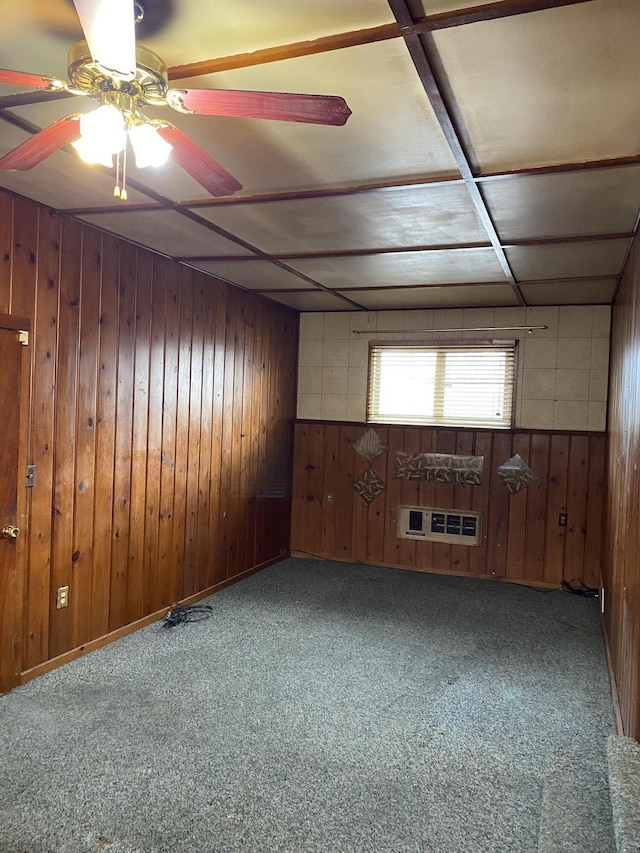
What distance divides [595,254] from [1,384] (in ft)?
11.1

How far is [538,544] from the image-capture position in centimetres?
534

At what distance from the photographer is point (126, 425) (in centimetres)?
383

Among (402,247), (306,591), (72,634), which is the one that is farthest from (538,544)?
(72,634)

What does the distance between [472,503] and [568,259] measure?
250 centimetres

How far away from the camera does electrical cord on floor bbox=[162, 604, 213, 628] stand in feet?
13.4

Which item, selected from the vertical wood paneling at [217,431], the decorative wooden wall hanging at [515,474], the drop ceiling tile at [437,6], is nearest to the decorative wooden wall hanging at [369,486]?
the decorative wooden wall hanging at [515,474]

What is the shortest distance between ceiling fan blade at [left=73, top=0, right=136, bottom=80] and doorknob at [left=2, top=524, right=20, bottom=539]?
2286mm

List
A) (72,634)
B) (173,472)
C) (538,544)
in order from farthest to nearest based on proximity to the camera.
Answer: (538,544), (173,472), (72,634)

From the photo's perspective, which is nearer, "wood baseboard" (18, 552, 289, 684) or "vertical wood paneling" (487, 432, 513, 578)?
"wood baseboard" (18, 552, 289, 684)

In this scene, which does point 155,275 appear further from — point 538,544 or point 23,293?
point 538,544

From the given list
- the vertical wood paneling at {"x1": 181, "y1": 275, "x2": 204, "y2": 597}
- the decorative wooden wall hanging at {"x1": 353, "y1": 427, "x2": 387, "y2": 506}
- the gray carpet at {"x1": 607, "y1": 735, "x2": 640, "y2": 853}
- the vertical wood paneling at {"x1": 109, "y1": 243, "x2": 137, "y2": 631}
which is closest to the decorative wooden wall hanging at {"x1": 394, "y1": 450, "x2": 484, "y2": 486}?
the decorative wooden wall hanging at {"x1": 353, "y1": 427, "x2": 387, "y2": 506}

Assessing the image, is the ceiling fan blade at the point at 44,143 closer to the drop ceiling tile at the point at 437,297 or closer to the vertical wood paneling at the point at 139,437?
the vertical wood paneling at the point at 139,437

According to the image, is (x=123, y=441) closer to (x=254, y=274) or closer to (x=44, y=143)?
(x=254, y=274)

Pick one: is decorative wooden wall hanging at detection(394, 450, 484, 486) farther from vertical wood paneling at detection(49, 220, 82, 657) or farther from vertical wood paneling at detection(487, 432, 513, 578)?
vertical wood paneling at detection(49, 220, 82, 657)
